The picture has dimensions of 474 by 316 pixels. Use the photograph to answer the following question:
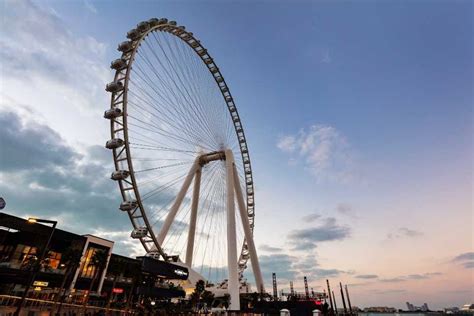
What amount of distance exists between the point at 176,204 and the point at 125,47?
26.0m

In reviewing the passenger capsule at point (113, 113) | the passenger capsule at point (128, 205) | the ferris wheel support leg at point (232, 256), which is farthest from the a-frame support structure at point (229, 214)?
the passenger capsule at point (113, 113)

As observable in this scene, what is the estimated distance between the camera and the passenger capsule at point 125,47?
127ft

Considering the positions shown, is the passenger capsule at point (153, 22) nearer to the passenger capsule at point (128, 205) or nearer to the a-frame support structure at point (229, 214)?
the passenger capsule at point (128, 205)

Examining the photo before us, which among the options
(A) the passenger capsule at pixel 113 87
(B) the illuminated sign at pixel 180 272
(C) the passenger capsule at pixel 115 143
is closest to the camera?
(C) the passenger capsule at pixel 115 143

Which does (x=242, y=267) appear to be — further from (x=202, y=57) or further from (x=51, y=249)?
(x=202, y=57)

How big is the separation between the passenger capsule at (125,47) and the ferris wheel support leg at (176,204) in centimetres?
2431

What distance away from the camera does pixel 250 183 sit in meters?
79.2

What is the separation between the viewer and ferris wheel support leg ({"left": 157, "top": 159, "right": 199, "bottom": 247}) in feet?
160

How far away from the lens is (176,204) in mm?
52906

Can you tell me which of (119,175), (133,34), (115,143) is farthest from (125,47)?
(119,175)

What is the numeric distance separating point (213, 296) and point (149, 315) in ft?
78.2

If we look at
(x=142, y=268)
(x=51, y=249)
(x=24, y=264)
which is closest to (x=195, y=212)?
(x=142, y=268)

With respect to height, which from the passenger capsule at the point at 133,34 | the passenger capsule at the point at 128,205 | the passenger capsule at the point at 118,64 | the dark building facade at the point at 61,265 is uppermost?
the passenger capsule at the point at 133,34

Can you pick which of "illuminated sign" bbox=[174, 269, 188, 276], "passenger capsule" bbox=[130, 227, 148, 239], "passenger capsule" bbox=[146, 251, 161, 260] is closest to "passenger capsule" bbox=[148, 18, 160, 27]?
"passenger capsule" bbox=[130, 227, 148, 239]
